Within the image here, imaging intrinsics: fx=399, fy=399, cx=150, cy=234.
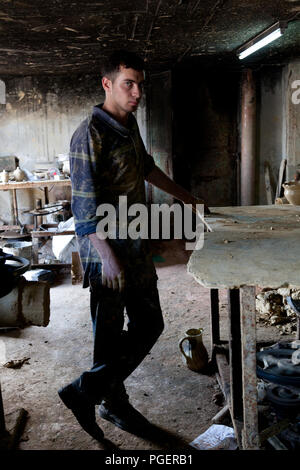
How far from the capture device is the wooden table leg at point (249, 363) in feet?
5.56

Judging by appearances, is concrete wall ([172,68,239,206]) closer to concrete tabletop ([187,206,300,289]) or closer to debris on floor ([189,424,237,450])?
concrete tabletop ([187,206,300,289])

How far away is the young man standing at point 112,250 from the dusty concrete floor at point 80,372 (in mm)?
335

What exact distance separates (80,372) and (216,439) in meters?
1.30

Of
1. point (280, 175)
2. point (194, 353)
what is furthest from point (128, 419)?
point (280, 175)

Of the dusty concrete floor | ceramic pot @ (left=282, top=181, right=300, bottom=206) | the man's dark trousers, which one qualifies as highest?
ceramic pot @ (left=282, top=181, right=300, bottom=206)

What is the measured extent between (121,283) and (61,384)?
4.60 ft


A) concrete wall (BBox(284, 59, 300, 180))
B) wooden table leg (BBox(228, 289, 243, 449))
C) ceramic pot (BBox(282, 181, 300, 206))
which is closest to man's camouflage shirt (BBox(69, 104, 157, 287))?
wooden table leg (BBox(228, 289, 243, 449))

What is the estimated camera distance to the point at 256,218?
309 centimetres

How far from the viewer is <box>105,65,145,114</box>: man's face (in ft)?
7.20

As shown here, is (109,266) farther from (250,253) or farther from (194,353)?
(194,353)

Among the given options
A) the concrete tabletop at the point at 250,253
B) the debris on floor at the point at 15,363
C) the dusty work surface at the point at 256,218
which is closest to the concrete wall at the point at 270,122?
the dusty work surface at the point at 256,218

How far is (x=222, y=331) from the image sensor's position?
3852 millimetres

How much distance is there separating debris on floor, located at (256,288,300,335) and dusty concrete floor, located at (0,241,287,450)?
15 centimetres
